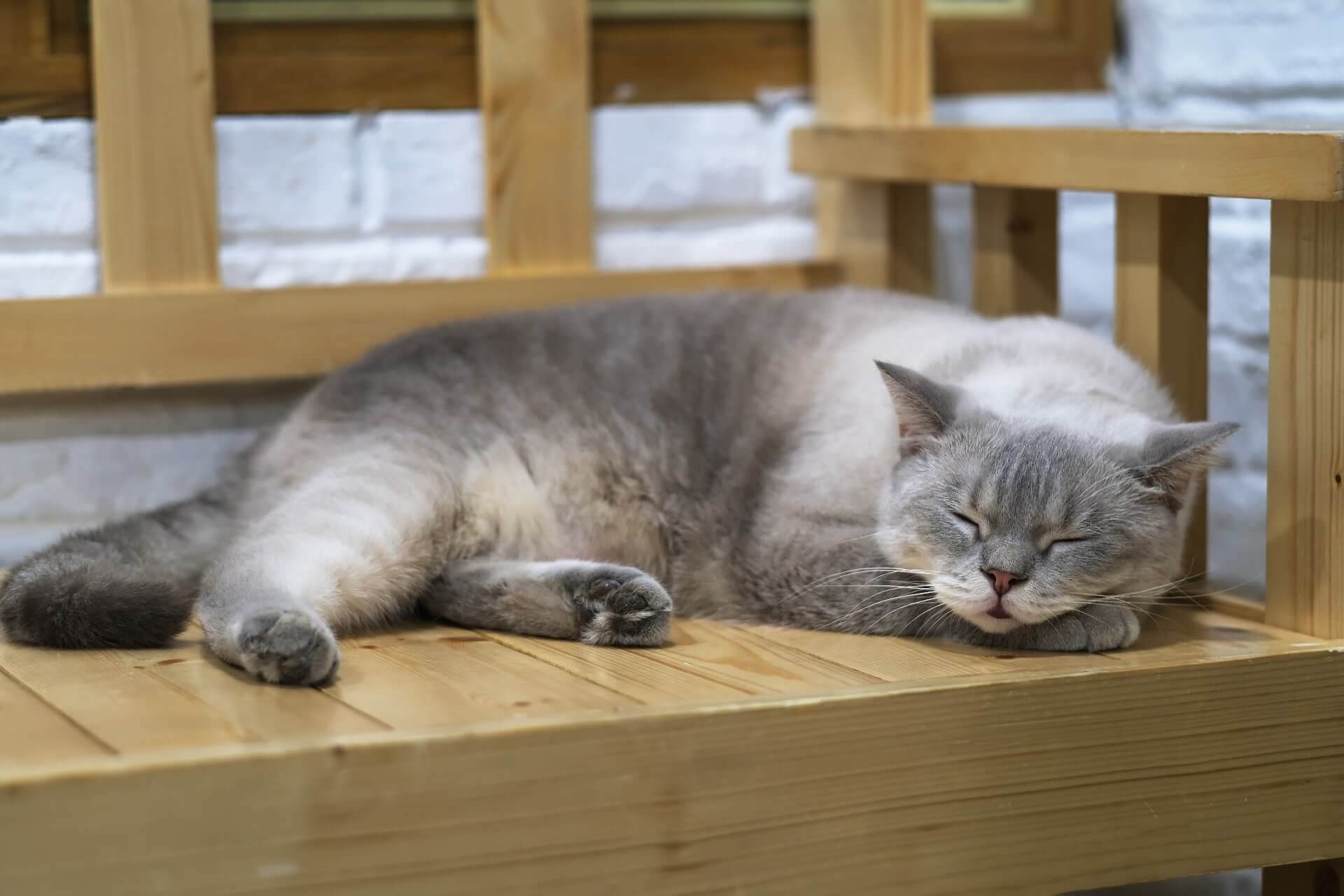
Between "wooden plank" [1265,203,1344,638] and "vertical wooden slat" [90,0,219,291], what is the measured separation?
1.23 m

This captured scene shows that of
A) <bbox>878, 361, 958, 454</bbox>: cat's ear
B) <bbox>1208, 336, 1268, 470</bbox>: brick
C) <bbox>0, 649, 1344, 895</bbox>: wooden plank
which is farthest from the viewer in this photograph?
<bbox>1208, 336, 1268, 470</bbox>: brick

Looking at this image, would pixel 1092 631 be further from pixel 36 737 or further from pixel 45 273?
pixel 45 273

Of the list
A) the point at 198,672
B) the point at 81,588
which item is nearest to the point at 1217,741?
the point at 198,672

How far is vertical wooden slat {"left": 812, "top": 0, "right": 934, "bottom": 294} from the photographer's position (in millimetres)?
2062

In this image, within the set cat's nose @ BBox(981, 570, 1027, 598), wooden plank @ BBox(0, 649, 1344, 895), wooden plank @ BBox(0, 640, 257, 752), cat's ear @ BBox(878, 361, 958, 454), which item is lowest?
wooden plank @ BBox(0, 649, 1344, 895)

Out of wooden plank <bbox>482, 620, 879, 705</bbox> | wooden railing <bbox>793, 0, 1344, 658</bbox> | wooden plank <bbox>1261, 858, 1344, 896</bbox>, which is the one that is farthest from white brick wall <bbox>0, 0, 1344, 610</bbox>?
wooden plank <bbox>482, 620, 879, 705</bbox>

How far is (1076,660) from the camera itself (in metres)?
1.35

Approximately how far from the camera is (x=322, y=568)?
1457mm

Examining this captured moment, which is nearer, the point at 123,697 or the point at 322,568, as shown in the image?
the point at 123,697

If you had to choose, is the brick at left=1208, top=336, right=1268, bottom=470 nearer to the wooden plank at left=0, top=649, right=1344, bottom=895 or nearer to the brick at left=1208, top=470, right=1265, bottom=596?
the brick at left=1208, top=470, right=1265, bottom=596

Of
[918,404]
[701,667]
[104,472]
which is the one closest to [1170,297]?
[918,404]

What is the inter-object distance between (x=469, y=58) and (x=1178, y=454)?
1092 mm

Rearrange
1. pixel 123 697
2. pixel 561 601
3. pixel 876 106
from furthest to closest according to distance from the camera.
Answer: pixel 876 106 < pixel 561 601 < pixel 123 697

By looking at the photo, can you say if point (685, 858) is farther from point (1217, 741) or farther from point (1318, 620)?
point (1318, 620)
